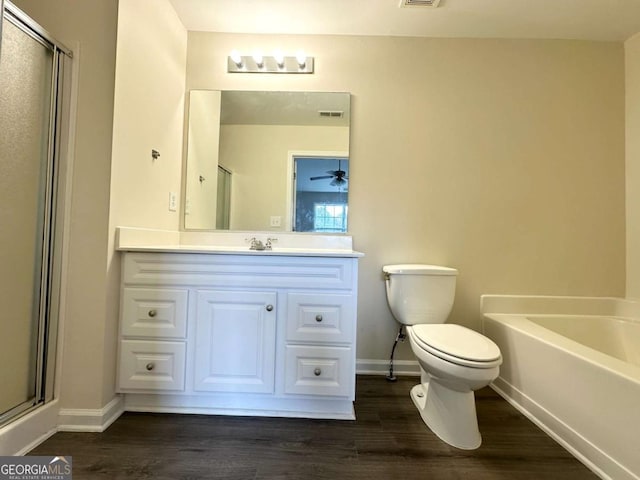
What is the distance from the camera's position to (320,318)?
1.49 meters

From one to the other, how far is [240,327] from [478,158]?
185 cm

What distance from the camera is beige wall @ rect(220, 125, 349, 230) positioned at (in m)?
2.04

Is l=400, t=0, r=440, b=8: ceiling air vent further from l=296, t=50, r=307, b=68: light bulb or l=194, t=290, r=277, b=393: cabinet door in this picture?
l=194, t=290, r=277, b=393: cabinet door

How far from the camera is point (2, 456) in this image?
1.12 meters

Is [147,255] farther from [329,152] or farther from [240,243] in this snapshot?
[329,152]

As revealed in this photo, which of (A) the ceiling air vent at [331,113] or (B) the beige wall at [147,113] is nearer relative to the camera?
(B) the beige wall at [147,113]

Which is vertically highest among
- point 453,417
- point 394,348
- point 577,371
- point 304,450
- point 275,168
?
point 275,168

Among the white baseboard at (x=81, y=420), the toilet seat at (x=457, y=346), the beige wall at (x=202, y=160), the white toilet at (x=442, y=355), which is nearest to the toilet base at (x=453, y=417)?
the white toilet at (x=442, y=355)

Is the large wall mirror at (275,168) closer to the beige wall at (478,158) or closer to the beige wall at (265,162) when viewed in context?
the beige wall at (265,162)

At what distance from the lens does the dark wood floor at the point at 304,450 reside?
116 cm

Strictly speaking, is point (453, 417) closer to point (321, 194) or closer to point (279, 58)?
point (321, 194)

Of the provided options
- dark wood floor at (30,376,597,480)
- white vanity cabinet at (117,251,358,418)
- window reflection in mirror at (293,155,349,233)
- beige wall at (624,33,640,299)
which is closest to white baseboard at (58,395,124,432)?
dark wood floor at (30,376,597,480)

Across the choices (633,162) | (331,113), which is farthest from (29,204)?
(633,162)

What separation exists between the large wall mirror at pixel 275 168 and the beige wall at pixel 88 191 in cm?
68
